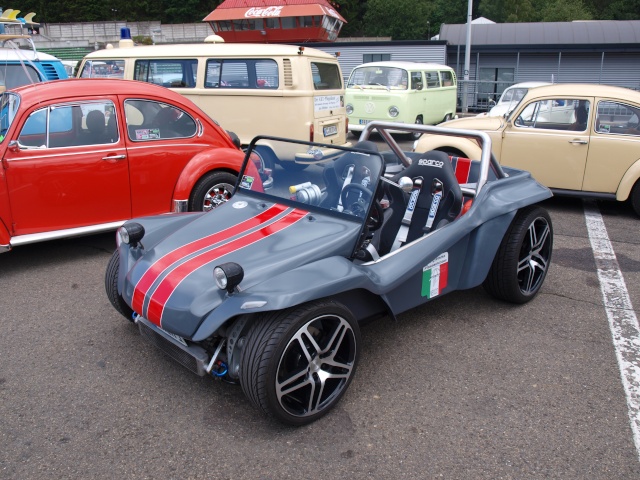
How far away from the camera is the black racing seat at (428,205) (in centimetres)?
396

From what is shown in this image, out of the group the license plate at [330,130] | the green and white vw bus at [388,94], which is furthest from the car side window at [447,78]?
the license plate at [330,130]

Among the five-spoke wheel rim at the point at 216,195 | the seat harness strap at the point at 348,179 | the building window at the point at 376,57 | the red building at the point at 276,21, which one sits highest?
the red building at the point at 276,21

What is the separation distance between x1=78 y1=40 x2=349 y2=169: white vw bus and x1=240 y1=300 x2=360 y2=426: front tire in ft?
18.6

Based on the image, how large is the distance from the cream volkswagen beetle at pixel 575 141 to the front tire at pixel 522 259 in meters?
2.97

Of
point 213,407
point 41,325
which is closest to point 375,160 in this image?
point 213,407

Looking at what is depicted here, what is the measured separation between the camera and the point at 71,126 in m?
5.20

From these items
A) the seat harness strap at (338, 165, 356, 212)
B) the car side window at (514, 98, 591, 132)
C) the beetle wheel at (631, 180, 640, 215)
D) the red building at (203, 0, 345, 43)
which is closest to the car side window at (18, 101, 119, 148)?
the seat harness strap at (338, 165, 356, 212)

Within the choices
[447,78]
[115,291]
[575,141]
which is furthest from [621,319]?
[447,78]

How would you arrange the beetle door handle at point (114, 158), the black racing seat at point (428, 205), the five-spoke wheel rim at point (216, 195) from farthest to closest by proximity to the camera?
1. the five-spoke wheel rim at point (216, 195)
2. the beetle door handle at point (114, 158)
3. the black racing seat at point (428, 205)

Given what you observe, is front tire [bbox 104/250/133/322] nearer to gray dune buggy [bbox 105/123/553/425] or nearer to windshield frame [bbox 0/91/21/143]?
gray dune buggy [bbox 105/123/553/425]

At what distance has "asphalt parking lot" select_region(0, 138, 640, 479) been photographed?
2680 millimetres

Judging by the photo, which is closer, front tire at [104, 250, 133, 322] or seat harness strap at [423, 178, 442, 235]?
front tire at [104, 250, 133, 322]

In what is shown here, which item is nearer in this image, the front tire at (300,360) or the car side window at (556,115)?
the front tire at (300,360)

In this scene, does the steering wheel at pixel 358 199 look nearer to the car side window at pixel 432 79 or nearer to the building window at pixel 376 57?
the car side window at pixel 432 79
